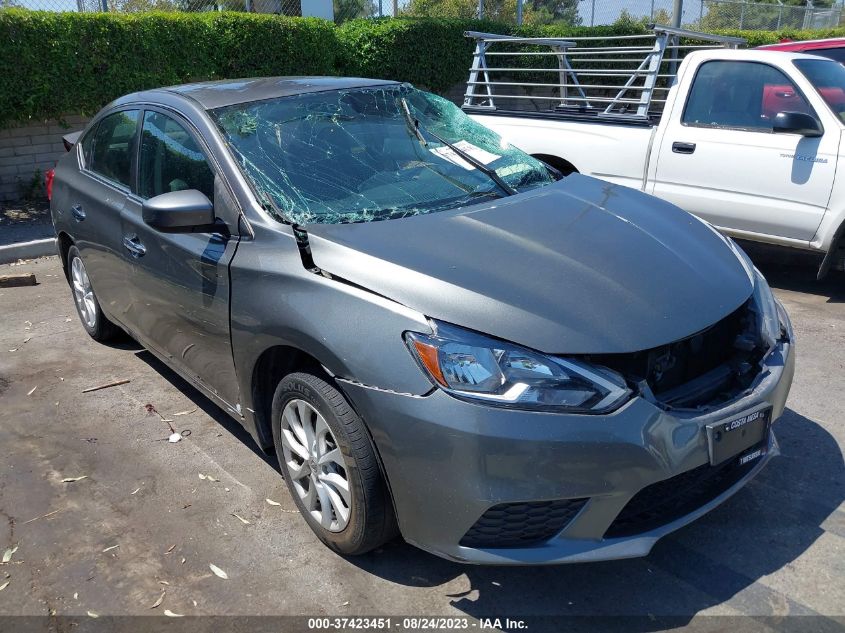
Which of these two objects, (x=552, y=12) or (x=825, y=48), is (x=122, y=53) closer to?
(x=825, y=48)

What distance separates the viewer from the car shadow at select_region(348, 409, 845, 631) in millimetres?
2729

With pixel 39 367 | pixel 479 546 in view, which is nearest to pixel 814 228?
pixel 479 546

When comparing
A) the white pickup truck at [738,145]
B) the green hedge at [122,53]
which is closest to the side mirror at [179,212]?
the white pickup truck at [738,145]

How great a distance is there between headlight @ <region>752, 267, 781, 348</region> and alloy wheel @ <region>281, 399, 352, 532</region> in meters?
1.74

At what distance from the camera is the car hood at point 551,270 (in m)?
2.56

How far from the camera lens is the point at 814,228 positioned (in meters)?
5.62

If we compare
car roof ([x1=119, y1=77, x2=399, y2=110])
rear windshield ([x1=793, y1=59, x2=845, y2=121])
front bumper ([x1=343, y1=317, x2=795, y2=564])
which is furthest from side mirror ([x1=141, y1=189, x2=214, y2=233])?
rear windshield ([x1=793, y1=59, x2=845, y2=121])

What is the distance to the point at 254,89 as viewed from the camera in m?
3.98

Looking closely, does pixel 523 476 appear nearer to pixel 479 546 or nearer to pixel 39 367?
pixel 479 546

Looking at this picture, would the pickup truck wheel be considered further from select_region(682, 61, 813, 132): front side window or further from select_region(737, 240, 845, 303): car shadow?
select_region(737, 240, 845, 303): car shadow

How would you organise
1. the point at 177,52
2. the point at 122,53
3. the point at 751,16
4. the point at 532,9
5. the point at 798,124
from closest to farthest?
the point at 798,124
the point at 122,53
the point at 177,52
the point at 532,9
the point at 751,16

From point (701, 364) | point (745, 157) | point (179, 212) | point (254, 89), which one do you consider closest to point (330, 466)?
point (179, 212)

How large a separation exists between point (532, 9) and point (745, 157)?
16689mm

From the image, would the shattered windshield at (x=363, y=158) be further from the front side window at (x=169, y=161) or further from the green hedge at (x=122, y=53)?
the green hedge at (x=122, y=53)
